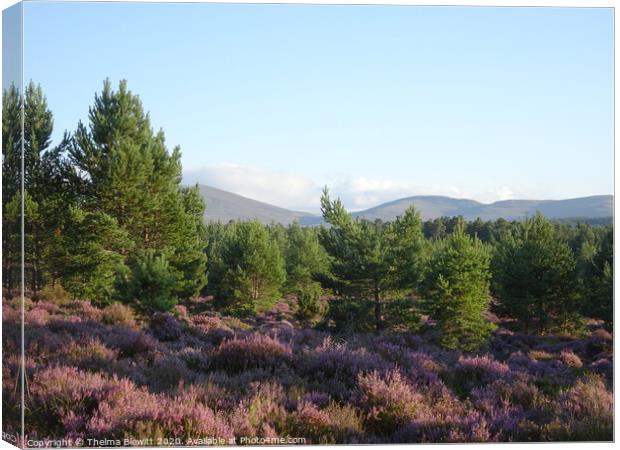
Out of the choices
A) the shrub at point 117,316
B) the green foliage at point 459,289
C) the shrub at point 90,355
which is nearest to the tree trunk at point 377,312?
the green foliage at point 459,289

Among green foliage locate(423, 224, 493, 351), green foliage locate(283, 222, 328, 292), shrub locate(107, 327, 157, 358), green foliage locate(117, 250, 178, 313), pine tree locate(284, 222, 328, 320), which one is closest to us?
shrub locate(107, 327, 157, 358)

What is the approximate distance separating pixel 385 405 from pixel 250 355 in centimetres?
189

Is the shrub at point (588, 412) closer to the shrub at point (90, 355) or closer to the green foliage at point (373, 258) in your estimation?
the shrub at point (90, 355)

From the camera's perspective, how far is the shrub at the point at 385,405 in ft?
16.3

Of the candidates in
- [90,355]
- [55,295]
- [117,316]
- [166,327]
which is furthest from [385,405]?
[117,316]

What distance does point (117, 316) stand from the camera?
8789 millimetres

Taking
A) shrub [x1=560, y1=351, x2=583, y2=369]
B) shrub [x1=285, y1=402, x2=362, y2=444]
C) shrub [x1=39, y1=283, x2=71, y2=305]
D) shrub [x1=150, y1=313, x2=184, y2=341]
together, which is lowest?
shrub [x1=560, y1=351, x2=583, y2=369]

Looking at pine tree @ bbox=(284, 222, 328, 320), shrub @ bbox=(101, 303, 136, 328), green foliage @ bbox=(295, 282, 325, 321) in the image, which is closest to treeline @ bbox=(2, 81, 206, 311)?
shrub @ bbox=(101, 303, 136, 328)

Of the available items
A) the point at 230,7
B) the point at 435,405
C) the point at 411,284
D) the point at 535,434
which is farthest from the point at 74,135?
the point at 411,284

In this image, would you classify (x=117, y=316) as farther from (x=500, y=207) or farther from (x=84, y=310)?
(x=500, y=207)

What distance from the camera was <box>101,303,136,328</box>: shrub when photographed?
28.3ft

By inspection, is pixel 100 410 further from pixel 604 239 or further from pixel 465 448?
pixel 604 239

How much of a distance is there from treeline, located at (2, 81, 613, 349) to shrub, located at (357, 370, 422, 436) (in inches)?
121

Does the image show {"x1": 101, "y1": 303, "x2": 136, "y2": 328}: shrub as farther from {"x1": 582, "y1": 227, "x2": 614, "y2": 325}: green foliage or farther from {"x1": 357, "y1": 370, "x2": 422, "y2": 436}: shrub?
{"x1": 582, "y1": 227, "x2": 614, "y2": 325}: green foliage
